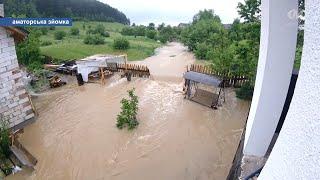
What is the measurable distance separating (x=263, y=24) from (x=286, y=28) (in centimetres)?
42

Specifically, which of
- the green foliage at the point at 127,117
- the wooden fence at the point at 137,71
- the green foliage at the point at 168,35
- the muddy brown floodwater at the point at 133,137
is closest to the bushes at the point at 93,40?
the green foliage at the point at 168,35

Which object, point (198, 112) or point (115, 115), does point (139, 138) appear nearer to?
point (115, 115)

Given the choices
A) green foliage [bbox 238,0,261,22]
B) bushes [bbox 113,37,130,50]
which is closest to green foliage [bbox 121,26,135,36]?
bushes [bbox 113,37,130,50]

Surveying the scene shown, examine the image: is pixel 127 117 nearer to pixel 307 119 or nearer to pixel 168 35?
pixel 307 119

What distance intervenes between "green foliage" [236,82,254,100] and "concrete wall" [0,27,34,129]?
9611 mm

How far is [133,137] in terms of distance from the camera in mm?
11336

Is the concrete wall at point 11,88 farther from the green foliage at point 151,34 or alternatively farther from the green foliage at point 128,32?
the green foliage at point 128,32

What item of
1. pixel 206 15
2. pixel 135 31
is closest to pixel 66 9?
pixel 135 31

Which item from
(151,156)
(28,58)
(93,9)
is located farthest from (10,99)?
(93,9)

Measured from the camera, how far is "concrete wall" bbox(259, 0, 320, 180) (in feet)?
8.34

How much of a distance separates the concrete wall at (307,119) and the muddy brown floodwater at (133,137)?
6329 millimetres

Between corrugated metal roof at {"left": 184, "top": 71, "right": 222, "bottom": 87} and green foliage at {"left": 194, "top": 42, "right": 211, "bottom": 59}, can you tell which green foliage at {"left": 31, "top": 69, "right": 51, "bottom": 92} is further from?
green foliage at {"left": 194, "top": 42, "right": 211, "bottom": 59}

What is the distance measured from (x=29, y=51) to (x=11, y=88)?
8.69 meters

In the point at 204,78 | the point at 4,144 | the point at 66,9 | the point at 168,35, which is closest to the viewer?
the point at 4,144
